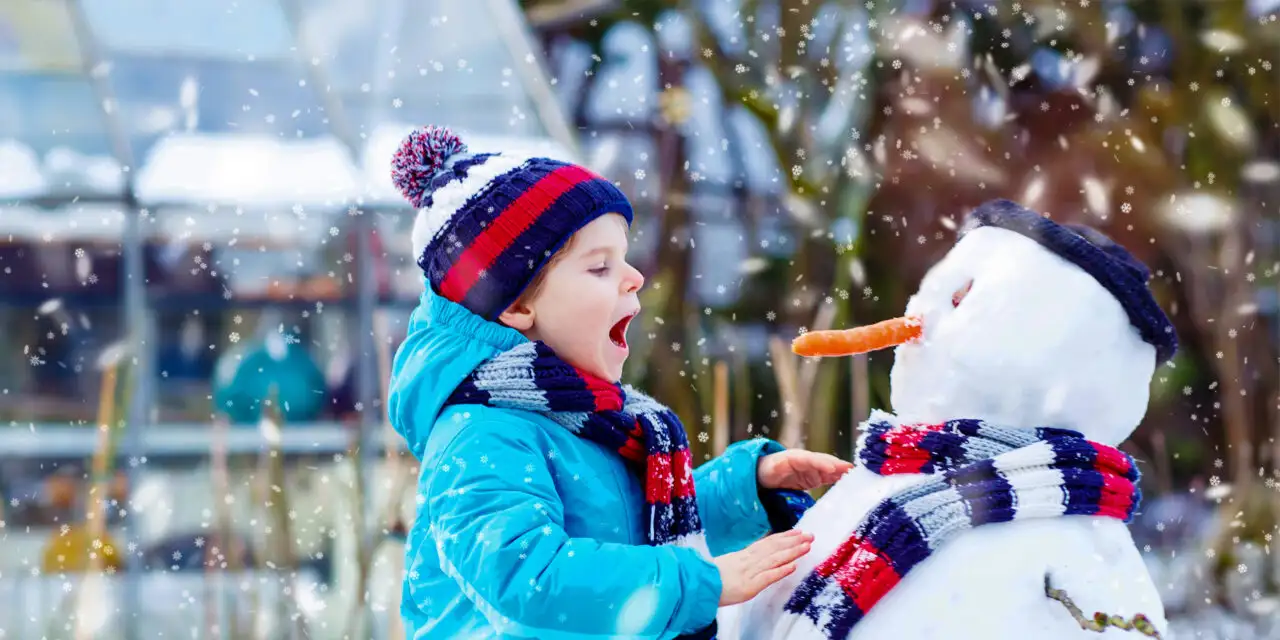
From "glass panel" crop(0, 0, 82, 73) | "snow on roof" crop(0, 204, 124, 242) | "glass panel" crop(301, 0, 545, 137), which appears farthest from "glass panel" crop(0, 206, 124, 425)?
"glass panel" crop(301, 0, 545, 137)

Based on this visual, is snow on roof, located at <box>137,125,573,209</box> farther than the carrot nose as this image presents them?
Yes

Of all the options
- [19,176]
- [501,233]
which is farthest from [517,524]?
[19,176]

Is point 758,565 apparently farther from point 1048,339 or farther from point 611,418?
point 1048,339

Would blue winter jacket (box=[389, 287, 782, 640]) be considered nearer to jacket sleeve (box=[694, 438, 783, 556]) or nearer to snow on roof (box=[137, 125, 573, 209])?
jacket sleeve (box=[694, 438, 783, 556])

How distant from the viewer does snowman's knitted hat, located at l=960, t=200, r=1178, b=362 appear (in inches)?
40.3

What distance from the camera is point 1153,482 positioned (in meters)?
3.18

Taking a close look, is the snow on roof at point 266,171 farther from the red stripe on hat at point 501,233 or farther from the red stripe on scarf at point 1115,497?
the red stripe on scarf at point 1115,497

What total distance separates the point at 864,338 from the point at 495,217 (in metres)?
0.37

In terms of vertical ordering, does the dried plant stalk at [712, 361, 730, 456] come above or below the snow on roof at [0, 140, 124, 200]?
below

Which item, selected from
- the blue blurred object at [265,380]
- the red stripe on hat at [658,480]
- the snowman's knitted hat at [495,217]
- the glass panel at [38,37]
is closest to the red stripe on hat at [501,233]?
the snowman's knitted hat at [495,217]

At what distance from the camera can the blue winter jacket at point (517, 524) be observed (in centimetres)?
94

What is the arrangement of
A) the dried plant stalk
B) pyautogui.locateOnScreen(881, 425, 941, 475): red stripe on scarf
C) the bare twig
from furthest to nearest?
the dried plant stalk → pyautogui.locateOnScreen(881, 425, 941, 475): red stripe on scarf → the bare twig

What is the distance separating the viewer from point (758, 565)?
1.00 meters

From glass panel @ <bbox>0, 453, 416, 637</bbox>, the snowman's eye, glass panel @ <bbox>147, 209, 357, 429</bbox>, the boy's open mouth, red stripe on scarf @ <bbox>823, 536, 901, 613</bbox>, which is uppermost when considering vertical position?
glass panel @ <bbox>147, 209, 357, 429</bbox>
